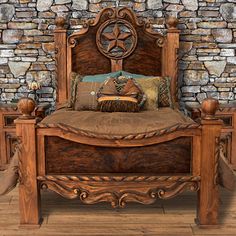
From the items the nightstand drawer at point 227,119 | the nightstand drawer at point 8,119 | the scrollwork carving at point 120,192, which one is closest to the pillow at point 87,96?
the nightstand drawer at point 8,119

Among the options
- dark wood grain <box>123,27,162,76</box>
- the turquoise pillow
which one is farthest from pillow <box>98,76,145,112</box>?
dark wood grain <box>123,27,162,76</box>

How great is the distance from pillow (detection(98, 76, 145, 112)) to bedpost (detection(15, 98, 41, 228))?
2.92ft

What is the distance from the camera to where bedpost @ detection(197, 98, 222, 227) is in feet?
8.95

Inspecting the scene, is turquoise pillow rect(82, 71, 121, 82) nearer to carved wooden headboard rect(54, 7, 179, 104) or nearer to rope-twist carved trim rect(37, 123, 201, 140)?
carved wooden headboard rect(54, 7, 179, 104)

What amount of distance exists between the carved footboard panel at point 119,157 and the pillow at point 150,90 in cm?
97

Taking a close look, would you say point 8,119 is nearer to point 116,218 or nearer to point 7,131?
point 7,131

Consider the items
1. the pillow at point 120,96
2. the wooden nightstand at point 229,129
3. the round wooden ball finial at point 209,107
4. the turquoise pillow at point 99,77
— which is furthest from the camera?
the wooden nightstand at point 229,129

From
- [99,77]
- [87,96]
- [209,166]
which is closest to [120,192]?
[209,166]

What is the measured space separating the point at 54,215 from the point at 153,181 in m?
0.86

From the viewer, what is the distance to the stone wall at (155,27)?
442 cm

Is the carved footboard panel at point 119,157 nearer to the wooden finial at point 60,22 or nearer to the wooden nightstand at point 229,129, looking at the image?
the wooden nightstand at point 229,129

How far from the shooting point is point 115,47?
14.0 ft

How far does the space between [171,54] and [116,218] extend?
204cm

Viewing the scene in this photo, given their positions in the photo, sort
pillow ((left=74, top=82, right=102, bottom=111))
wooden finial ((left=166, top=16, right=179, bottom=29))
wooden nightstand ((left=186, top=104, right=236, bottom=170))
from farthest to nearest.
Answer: wooden finial ((left=166, top=16, right=179, bottom=29)) < wooden nightstand ((left=186, top=104, right=236, bottom=170)) < pillow ((left=74, top=82, right=102, bottom=111))
